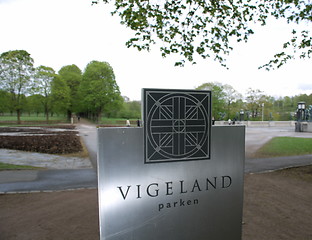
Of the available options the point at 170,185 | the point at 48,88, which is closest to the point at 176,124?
the point at 170,185

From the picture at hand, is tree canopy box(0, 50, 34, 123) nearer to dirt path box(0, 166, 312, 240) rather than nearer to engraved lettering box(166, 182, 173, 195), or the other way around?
dirt path box(0, 166, 312, 240)

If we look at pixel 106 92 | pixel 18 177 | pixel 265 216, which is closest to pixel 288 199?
pixel 265 216

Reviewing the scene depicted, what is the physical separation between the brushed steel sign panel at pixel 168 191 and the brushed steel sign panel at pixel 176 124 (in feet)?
0.34

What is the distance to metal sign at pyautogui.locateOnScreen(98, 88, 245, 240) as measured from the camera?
263 cm

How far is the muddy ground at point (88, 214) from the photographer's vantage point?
14.6 ft

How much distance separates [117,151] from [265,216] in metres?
4.11

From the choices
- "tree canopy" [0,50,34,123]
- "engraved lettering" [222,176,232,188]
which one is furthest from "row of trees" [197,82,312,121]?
"engraved lettering" [222,176,232,188]

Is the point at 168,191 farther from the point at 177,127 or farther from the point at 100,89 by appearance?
the point at 100,89

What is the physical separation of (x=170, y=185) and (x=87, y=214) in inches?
124

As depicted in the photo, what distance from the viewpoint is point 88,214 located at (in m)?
5.29

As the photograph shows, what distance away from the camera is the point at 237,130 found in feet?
10.7

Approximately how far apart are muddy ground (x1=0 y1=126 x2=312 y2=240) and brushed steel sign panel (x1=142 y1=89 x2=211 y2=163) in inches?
97.3

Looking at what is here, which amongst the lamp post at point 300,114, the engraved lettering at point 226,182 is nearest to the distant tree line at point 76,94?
the lamp post at point 300,114

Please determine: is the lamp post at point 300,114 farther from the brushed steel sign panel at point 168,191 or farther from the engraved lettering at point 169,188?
the engraved lettering at point 169,188
